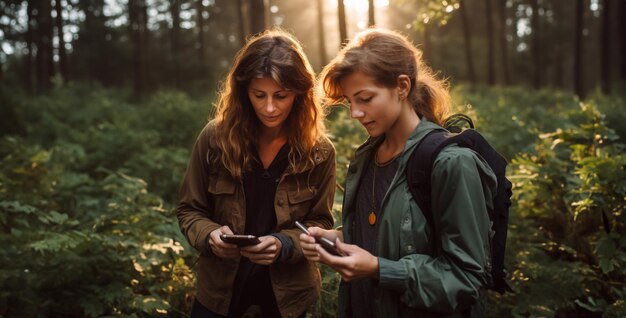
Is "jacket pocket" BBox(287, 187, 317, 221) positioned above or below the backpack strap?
below

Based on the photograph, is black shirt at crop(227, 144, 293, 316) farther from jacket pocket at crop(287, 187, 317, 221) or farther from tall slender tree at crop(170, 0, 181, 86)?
tall slender tree at crop(170, 0, 181, 86)

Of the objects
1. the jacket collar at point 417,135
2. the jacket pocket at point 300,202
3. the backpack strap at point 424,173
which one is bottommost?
the jacket pocket at point 300,202

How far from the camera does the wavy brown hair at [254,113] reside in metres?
3.08

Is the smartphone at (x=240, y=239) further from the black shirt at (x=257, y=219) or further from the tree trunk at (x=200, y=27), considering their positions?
the tree trunk at (x=200, y=27)

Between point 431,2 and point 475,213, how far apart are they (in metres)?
5.43

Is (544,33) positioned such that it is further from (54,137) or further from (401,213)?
(401,213)

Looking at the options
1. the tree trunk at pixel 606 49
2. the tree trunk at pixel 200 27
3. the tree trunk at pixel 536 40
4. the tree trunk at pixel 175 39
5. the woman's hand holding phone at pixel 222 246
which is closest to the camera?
the woman's hand holding phone at pixel 222 246

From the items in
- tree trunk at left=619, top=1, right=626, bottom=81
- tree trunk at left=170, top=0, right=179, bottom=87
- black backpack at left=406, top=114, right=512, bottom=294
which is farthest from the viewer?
tree trunk at left=170, top=0, right=179, bottom=87

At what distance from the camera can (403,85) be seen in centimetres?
252

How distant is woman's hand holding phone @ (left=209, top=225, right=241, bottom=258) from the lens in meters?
2.87

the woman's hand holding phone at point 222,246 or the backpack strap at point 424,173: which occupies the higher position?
the backpack strap at point 424,173

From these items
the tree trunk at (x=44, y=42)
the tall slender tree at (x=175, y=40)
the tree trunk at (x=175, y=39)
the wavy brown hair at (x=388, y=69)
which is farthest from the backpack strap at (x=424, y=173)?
the tall slender tree at (x=175, y=40)

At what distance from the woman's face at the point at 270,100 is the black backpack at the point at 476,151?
3.46ft

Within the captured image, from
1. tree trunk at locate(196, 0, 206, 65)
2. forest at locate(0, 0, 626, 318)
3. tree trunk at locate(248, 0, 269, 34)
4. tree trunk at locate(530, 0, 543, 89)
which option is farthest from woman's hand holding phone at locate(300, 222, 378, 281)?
tree trunk at locate(196, 0, 206, 65)
